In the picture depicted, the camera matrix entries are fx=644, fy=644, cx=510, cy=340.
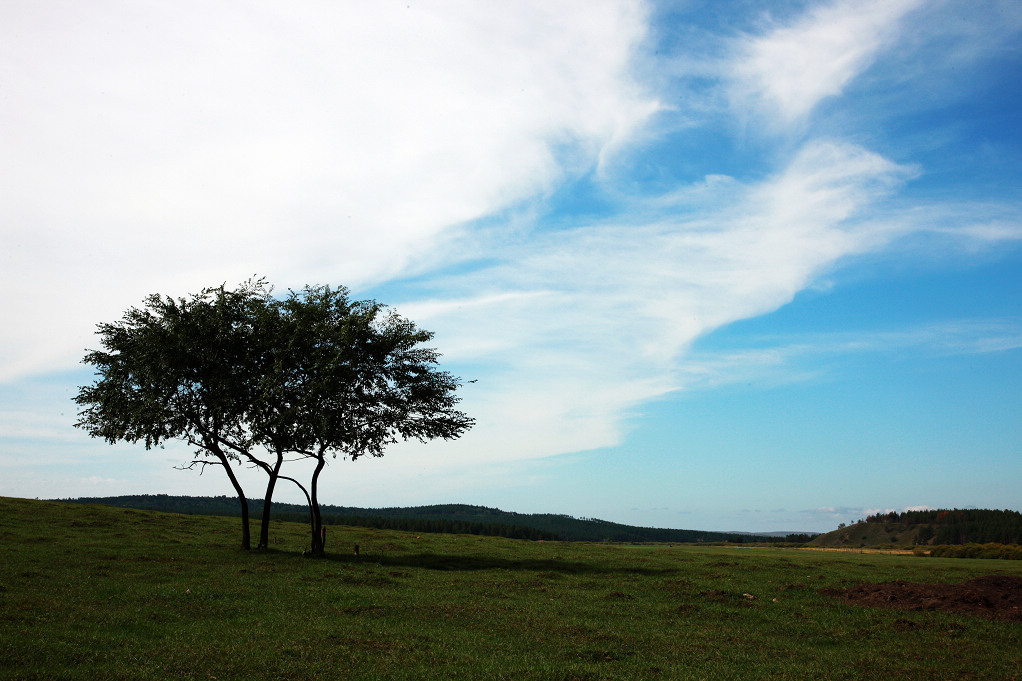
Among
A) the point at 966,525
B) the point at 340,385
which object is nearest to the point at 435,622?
the point at 340,385

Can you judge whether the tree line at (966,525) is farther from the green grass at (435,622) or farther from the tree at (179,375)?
the tree at (179,375)

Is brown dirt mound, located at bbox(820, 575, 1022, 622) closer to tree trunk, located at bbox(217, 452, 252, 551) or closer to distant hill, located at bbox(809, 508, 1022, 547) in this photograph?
tree trunk, located at bbox(217, 452, 252, 551)

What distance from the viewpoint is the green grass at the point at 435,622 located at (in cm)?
1602

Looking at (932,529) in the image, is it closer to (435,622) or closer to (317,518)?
(317,518)

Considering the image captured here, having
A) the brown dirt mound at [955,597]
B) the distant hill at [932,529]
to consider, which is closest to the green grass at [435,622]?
the brown dirt mound at [955,597]

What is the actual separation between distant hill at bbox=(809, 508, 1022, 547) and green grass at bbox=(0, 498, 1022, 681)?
118271 mm

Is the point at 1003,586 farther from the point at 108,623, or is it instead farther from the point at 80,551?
the point at 80,551

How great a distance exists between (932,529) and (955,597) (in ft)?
465

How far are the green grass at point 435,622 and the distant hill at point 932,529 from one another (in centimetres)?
11827

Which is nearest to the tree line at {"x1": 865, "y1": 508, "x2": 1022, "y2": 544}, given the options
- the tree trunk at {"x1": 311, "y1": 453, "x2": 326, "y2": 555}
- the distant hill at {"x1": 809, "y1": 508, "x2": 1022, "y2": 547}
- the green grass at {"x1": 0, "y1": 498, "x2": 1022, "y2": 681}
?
the distant hill at {"x1": 809, "y1": 508, "x2": 1022, "y2": 547}

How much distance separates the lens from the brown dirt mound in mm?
25469

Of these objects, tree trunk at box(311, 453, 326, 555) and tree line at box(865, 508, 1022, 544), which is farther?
tree line at box(865, 508, 1022, 544)

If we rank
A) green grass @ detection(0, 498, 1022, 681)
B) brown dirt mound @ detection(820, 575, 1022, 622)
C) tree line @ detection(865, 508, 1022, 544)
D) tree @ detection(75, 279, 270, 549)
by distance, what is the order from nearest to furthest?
green grass @ detection(0, 498, 1022, 681)
brown dirt mound @ detection(820, 575, 1022, 622)
tree @ detection(75, 279, 270, 549)
tree line @ detection(865, 508, 1022, 544)

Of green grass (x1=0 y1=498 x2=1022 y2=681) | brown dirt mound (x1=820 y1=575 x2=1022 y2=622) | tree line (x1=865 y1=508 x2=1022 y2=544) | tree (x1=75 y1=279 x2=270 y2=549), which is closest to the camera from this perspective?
green grass (x1=0 y1=498 x2=1022 y2=681)
